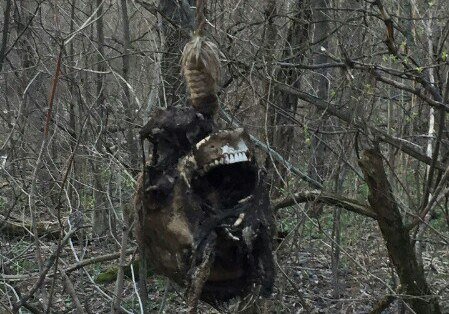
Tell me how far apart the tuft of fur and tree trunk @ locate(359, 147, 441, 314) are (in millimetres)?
1873

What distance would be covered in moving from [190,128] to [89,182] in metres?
5.06

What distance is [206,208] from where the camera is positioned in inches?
94.1

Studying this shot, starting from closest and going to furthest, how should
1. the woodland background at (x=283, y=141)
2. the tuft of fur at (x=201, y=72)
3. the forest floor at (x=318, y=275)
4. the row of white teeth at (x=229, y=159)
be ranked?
the row of white teeth at (x=229, y=159)
the tuft of fur at (x=201, y=72)
the woodland background at (x=283, y=141)
the forest floor at (x=318, y=275)

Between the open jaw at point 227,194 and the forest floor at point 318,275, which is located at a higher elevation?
the open jaw at point 227,194

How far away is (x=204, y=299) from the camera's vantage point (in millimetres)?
2557

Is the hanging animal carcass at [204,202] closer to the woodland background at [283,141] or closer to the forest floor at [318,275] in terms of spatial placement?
the woodland background at [283,141]

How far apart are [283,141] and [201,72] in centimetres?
458

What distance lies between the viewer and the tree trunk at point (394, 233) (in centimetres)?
420

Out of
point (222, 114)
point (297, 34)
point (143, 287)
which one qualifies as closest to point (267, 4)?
point (297, 34)

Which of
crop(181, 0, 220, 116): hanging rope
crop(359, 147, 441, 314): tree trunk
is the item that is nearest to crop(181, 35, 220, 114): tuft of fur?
crop(181, 0, 220, 116): hanging rope

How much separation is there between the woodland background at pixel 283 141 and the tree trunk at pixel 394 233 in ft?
0.04

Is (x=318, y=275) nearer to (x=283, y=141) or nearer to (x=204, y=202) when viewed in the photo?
(x=283, y=141)

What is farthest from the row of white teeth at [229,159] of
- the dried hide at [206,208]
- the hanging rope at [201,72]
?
the hanging rope at [201,72]

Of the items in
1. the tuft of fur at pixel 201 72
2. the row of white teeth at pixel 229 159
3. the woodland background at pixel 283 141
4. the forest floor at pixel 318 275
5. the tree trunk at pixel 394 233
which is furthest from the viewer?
the forest floor at pixel 318 275
